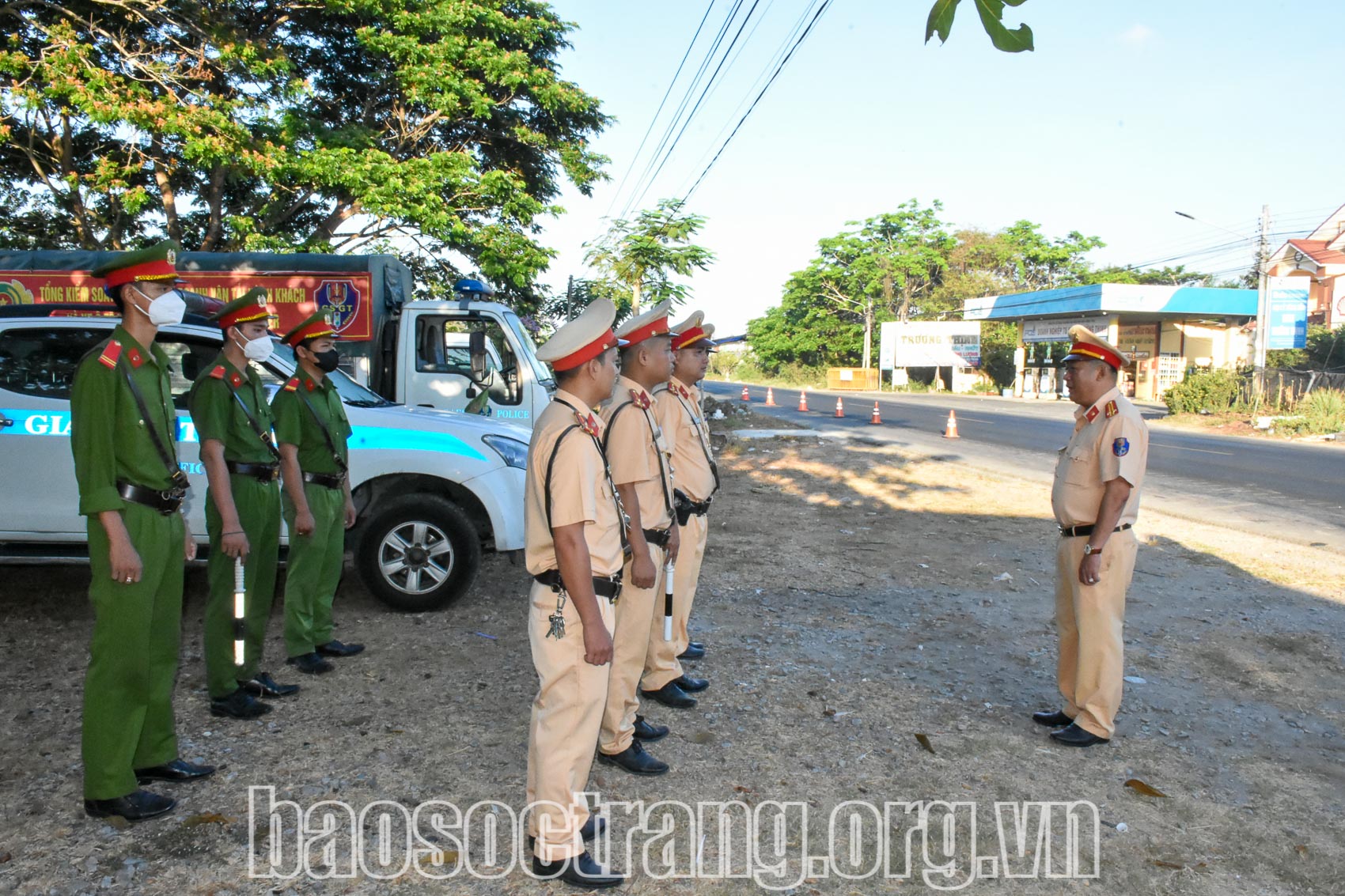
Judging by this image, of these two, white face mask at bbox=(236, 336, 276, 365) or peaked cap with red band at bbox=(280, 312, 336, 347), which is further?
A: peaked cap with red band at bbox=(280, 312, 336, 347)

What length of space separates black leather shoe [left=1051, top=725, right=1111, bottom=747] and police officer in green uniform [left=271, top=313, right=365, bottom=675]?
142 inches

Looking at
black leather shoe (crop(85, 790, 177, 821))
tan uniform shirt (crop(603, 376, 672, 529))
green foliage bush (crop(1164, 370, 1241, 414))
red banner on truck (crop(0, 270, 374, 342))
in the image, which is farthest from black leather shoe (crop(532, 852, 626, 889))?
green foliage bush (crop(1164, 370, 1241, 414))

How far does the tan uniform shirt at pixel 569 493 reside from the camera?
2.84 m

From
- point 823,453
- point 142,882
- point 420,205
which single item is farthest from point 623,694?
point 420,205

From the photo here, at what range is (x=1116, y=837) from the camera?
335 centimetres

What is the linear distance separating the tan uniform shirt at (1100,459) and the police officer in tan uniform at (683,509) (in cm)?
164

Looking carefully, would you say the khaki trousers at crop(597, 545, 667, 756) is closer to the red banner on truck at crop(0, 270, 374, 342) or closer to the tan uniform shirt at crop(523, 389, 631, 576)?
the tan uniform shirt at crop(523, 389, 631, 576)

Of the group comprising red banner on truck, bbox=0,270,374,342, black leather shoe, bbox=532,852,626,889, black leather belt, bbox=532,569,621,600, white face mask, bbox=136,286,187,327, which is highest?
red banner on truck, bbox=0,270,374,342

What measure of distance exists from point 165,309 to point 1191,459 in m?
17.2

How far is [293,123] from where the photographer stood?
1580 centimetres

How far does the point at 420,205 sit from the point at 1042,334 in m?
34.8

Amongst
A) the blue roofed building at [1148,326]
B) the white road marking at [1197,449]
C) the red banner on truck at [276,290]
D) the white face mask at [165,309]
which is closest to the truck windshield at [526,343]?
the red banner on truck at [276,290]

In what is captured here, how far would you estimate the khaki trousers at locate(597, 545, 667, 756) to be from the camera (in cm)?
387

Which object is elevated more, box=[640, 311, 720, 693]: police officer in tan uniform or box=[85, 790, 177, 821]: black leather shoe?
box=[640, 311, 720, 693]: police officer in tan uniform
